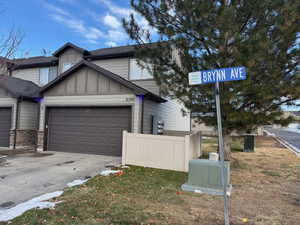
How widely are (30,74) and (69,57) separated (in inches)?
159

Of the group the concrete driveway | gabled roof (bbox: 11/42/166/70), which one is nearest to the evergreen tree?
gabled roof (bbox: 11/42/166/70)

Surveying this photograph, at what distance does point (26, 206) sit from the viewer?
3643mm

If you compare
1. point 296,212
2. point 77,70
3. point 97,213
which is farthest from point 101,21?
point 296,212

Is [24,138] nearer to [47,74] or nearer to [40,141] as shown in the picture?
[40,141]

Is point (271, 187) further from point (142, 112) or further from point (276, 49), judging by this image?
point (142, 112)

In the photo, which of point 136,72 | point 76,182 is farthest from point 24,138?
point 76,182

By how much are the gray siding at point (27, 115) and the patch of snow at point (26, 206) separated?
860 cm

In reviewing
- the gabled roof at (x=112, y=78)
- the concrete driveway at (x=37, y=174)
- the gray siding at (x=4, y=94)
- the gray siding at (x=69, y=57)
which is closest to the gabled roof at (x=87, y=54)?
the gray siding at (x=69, y=57)

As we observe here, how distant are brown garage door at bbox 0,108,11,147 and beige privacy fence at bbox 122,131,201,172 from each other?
324 inches

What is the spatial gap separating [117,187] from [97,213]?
1441mm

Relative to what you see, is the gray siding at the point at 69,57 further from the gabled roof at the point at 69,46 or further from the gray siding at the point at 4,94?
the gray siding at the point at 4,94

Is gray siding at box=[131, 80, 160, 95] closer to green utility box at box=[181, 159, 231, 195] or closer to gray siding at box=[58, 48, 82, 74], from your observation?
gray siding at box=[58, 48, 82, 74]

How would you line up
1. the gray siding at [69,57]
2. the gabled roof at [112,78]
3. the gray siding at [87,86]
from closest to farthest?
the gabled roof at [112,78], the gray siding at [87,86], the gray siding at [69,57]

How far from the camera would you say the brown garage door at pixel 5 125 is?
11211mm
